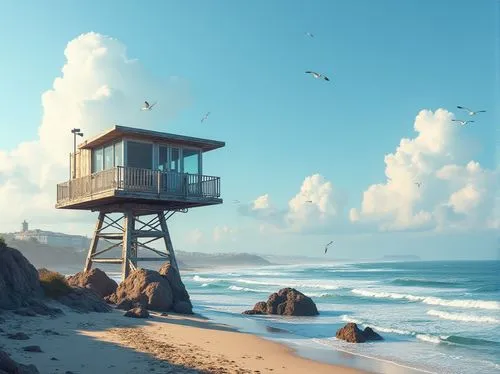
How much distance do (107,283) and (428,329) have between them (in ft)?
48.5

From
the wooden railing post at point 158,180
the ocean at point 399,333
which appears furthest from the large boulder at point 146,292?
the wooden railing post at point 158,180

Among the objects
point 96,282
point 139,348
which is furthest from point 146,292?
point 139,348

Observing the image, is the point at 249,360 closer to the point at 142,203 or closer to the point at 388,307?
the point at 142,203

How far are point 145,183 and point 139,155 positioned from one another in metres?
1.43

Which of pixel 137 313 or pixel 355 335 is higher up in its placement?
pixel 137 313

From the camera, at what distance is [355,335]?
64.5 feet

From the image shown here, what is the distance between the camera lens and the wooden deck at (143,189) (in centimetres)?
2212

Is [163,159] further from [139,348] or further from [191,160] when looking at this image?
[139,348]

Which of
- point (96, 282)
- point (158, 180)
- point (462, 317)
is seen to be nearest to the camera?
point (158, 180)

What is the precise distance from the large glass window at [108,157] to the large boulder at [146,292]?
4587 millimetres

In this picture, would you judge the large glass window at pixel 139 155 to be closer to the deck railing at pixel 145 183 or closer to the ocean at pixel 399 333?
the deck railing at pixel 145 183

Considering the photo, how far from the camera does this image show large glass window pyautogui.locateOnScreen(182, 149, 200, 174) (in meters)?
24.3

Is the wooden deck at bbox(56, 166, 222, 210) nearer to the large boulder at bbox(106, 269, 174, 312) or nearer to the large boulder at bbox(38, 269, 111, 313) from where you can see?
the large boulder at bbox(106, 269, 174, 312)

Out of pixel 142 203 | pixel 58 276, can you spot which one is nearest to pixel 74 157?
pixel 142 203
